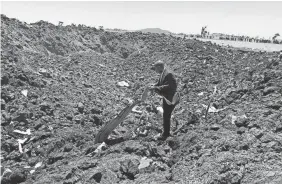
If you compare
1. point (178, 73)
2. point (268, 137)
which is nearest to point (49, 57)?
point (178, 73)

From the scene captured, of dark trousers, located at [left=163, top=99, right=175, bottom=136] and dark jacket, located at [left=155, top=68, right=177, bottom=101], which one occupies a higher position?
dark jacket, located at [left=155, top=68, right=177, bottom=101]

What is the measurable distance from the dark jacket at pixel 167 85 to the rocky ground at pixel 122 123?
841mm

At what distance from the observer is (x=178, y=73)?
13.6m

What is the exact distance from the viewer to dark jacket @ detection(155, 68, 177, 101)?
231 inches

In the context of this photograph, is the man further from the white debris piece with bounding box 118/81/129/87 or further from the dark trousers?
the white debris piece with bounding box 118/81/129/87

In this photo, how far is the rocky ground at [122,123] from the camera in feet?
15.8

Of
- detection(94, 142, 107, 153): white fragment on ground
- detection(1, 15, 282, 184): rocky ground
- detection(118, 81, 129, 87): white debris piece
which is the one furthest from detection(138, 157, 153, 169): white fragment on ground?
detection(118, 81, 129, 87): white debris piece

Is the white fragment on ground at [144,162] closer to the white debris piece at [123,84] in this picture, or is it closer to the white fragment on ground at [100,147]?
the white fragment on ground at [100,147]

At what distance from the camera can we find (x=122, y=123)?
7.73 meters

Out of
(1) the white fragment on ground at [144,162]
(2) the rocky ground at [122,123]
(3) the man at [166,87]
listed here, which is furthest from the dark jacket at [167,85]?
(1) the white fragment on ground at [144,162]

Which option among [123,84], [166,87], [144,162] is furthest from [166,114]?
[123,84]

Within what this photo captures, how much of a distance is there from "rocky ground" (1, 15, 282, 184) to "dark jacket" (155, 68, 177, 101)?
841mm

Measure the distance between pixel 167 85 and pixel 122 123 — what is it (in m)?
2.25

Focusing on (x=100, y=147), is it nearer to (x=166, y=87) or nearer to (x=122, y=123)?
(x=166, y=87)
